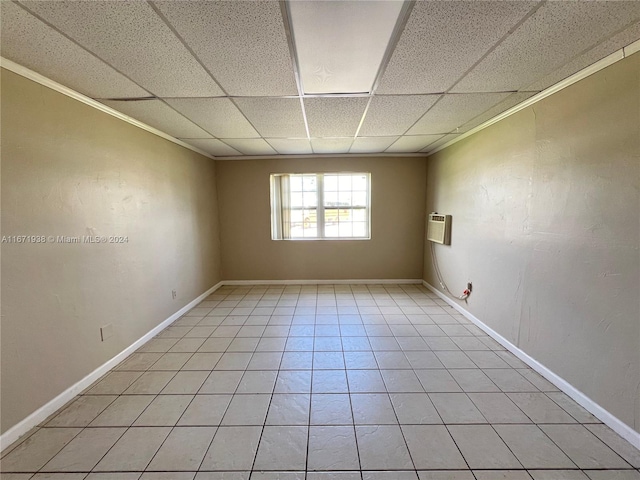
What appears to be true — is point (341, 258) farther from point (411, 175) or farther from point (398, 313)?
point (411, 175)

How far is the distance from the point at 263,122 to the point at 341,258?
2673 millimetres

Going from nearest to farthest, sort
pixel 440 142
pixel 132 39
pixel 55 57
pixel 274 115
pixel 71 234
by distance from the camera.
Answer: pixel 132 39 < pixel 55 57 < pixel 71 234 < pixel 274 115 < pixel 440 142

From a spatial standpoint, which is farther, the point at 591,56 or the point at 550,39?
the point at 591,56

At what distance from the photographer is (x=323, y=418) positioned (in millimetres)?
1669

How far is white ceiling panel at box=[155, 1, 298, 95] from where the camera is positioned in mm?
→ 1156

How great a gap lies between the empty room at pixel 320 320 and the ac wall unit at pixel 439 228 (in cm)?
52

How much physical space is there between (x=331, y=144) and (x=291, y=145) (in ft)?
1.82

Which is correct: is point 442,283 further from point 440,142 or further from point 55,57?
point 55,57

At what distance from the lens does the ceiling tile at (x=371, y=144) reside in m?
3.36

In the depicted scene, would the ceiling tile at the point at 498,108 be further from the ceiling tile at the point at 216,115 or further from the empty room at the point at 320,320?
the ceiling tile at the point at 216,115

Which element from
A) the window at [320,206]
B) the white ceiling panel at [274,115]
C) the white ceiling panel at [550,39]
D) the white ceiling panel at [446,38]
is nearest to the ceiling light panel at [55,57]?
the white ceiling panel at [274,115]

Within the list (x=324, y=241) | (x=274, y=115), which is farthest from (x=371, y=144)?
(x=324, y=241)

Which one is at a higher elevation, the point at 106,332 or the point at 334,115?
the point at 334,115

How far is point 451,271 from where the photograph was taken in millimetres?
3561
